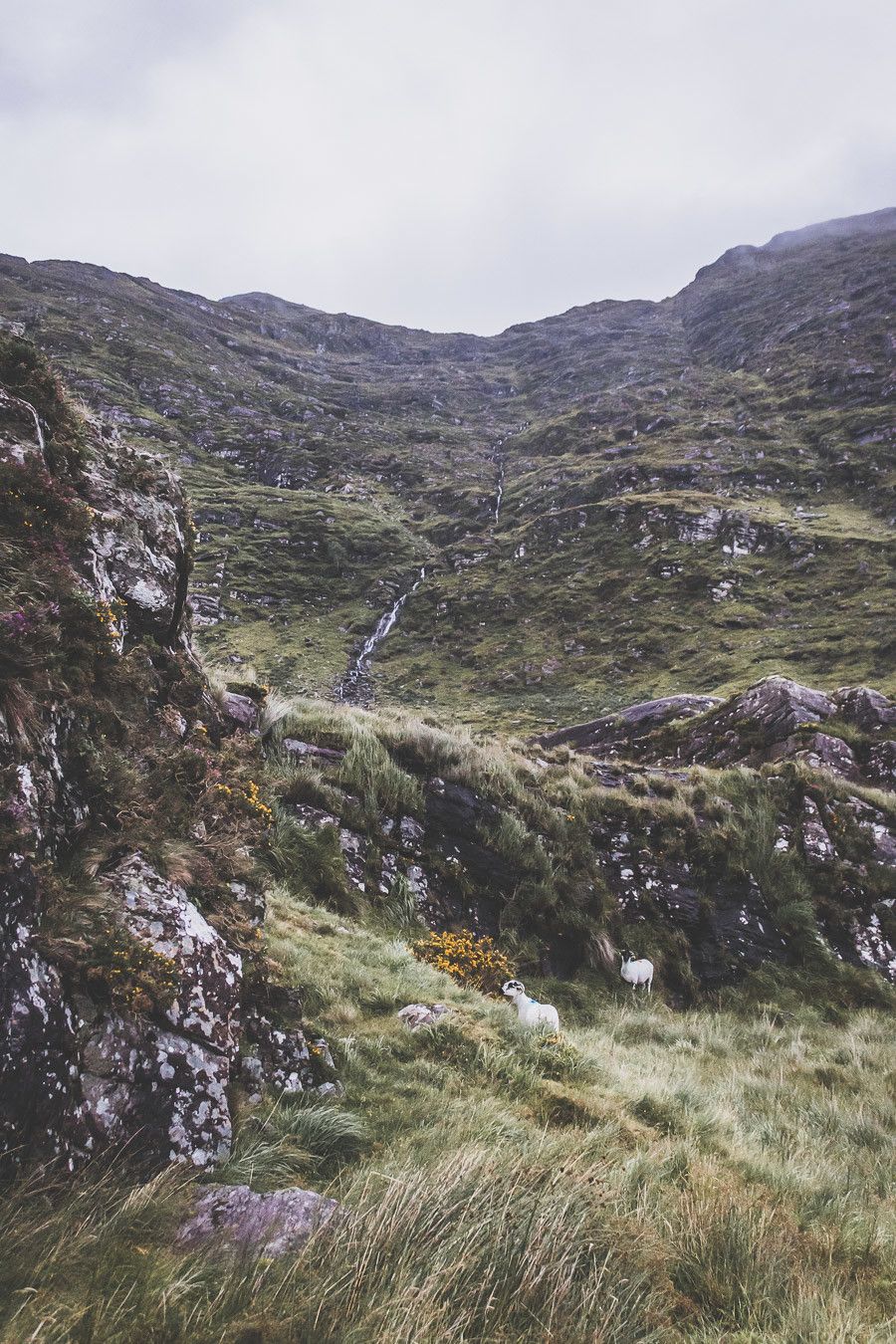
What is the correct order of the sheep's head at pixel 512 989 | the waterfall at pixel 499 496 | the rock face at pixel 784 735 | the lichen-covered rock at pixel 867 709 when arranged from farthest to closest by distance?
the waterfall at pixel 499 496, the lichen-covered rock at pixel 867 709, the rock face at pixel 784 735, the sheep's head at pixel 512 989

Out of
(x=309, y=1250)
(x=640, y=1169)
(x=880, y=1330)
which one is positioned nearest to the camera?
(x=309, y=1250)

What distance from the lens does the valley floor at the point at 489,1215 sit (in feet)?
7.13

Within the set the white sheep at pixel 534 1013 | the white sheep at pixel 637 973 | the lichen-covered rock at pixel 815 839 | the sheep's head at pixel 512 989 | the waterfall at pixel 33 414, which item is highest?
the waterfall at pixel 33 414

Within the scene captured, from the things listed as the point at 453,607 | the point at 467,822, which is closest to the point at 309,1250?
the point at 467,822

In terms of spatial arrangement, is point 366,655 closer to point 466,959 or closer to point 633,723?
point 633,723

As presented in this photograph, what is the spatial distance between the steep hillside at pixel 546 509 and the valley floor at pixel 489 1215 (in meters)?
45.2

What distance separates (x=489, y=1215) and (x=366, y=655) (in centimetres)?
7241

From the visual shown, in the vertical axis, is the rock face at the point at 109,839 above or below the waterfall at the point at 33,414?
below

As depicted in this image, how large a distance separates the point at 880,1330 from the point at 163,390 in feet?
580

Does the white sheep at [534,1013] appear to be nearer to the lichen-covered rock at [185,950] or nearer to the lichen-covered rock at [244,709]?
the lichen-covered rock at [185,950]

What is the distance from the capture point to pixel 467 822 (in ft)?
33.3

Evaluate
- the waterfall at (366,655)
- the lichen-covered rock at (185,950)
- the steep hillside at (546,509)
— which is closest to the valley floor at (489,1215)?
the lichen-covered rock at (185,950)

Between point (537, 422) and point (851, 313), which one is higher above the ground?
point (851, 313)

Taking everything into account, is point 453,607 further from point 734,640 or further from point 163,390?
point 163,390
